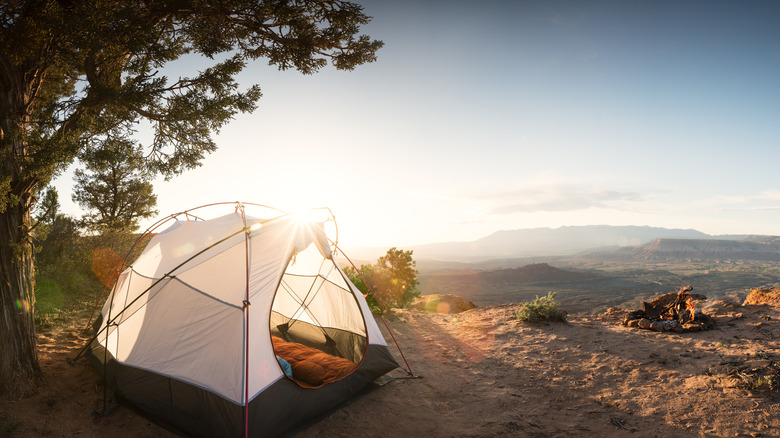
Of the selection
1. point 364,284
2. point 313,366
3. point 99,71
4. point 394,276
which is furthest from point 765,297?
point 99,71

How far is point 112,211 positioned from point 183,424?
17039 mm

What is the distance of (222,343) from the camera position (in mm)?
4973

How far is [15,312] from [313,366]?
4754 millimetres

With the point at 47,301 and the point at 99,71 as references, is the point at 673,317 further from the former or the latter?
the point at 47,301

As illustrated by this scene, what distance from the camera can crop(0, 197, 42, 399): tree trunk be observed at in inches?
205

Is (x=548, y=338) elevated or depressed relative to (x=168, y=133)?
depressed

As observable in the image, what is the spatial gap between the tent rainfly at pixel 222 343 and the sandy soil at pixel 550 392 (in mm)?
388

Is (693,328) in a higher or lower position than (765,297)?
lower

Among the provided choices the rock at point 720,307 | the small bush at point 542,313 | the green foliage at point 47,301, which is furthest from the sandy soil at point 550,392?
the small bush at point 542,313

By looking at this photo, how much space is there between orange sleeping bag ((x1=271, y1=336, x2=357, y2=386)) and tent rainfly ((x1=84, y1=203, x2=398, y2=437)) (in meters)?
0.02

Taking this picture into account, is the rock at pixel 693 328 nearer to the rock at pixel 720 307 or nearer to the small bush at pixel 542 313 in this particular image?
the rock at pixel 720 307

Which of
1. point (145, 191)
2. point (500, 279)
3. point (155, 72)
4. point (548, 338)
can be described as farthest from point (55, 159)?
point (500, 279)

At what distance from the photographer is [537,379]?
6766 mm

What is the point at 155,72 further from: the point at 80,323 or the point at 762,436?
the point at 762,436
